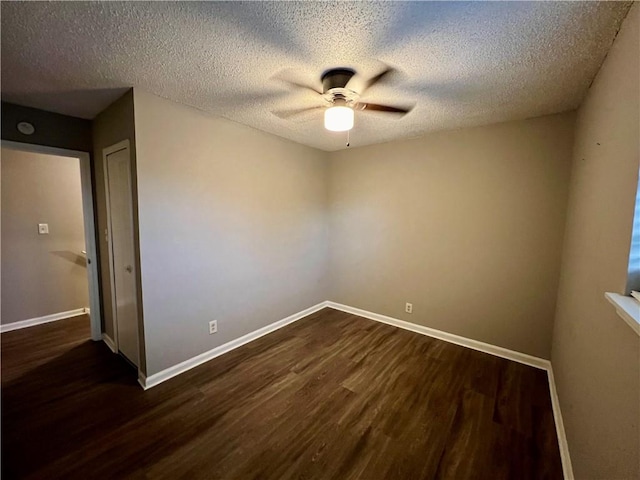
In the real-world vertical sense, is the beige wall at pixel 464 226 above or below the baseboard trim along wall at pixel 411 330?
above

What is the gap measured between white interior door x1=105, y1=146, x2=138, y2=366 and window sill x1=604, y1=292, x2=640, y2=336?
285 centimetres

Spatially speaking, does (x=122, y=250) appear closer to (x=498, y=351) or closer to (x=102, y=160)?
(x=102, y=160)

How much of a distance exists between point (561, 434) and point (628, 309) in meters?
1.38

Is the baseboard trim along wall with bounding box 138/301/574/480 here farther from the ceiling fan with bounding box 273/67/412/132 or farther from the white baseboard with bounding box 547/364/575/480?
the ceiling fan with bounding box 273/67/412/132

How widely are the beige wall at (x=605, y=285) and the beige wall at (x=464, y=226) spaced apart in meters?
0.57

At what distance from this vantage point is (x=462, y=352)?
9.08 feet

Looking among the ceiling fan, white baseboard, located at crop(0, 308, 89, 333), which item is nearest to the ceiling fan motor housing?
the ceiling fan

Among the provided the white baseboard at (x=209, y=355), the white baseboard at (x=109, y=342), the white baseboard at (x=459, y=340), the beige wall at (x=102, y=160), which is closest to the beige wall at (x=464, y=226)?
the white baseboard at (x=459, y=340)

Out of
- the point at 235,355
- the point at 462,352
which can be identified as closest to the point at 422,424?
the point at 462,352

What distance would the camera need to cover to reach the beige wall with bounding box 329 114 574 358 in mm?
2420

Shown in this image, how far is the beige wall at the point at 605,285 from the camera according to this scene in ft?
3.13

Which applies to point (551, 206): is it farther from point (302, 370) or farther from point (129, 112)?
point (129, 112)

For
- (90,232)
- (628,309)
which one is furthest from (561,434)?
(90,232)

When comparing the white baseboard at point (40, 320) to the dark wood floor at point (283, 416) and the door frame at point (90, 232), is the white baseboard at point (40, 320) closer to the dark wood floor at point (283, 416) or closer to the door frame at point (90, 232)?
the dark wood floor at point (283, 416)
